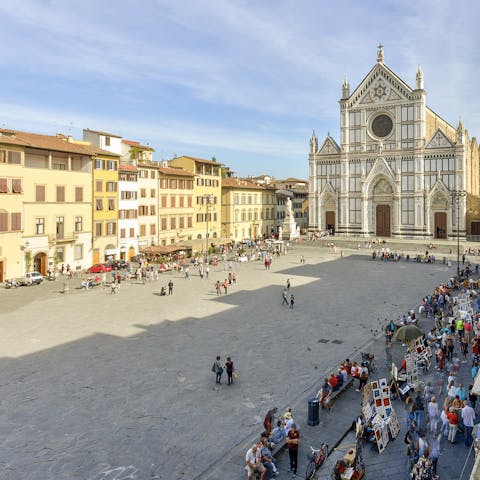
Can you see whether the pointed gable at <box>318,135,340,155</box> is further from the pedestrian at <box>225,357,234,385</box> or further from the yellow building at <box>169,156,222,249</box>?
the pedestrian at <box>225,357,234,385</box>

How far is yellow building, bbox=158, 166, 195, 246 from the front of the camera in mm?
58484

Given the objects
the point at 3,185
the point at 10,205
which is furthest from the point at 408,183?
the point at 3,185

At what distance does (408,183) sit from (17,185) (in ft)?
182

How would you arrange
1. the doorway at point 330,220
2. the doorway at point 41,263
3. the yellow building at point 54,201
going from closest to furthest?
the yellow building at point 54,201, the doorway at point 41,263, the doorway at point 330,220

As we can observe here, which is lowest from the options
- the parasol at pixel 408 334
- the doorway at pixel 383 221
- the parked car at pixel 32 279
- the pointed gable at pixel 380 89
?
the parasol at pixel 408 334

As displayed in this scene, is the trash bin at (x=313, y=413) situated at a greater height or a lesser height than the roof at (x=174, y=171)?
lesser

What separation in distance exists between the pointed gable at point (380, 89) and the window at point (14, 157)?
177 feet

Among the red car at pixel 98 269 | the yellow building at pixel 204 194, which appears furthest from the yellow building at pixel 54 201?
the yellow building at pixel 204 194

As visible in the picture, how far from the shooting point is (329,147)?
77.9 m

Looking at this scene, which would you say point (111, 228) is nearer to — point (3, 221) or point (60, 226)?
point (60, 226)

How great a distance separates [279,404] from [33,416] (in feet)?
25.3

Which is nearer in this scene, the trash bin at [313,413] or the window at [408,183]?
Result: the trash bin at [313,413]

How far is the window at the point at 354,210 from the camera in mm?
75194

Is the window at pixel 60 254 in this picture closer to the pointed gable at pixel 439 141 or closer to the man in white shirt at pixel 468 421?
the man in white shirt at pixel 468 421
